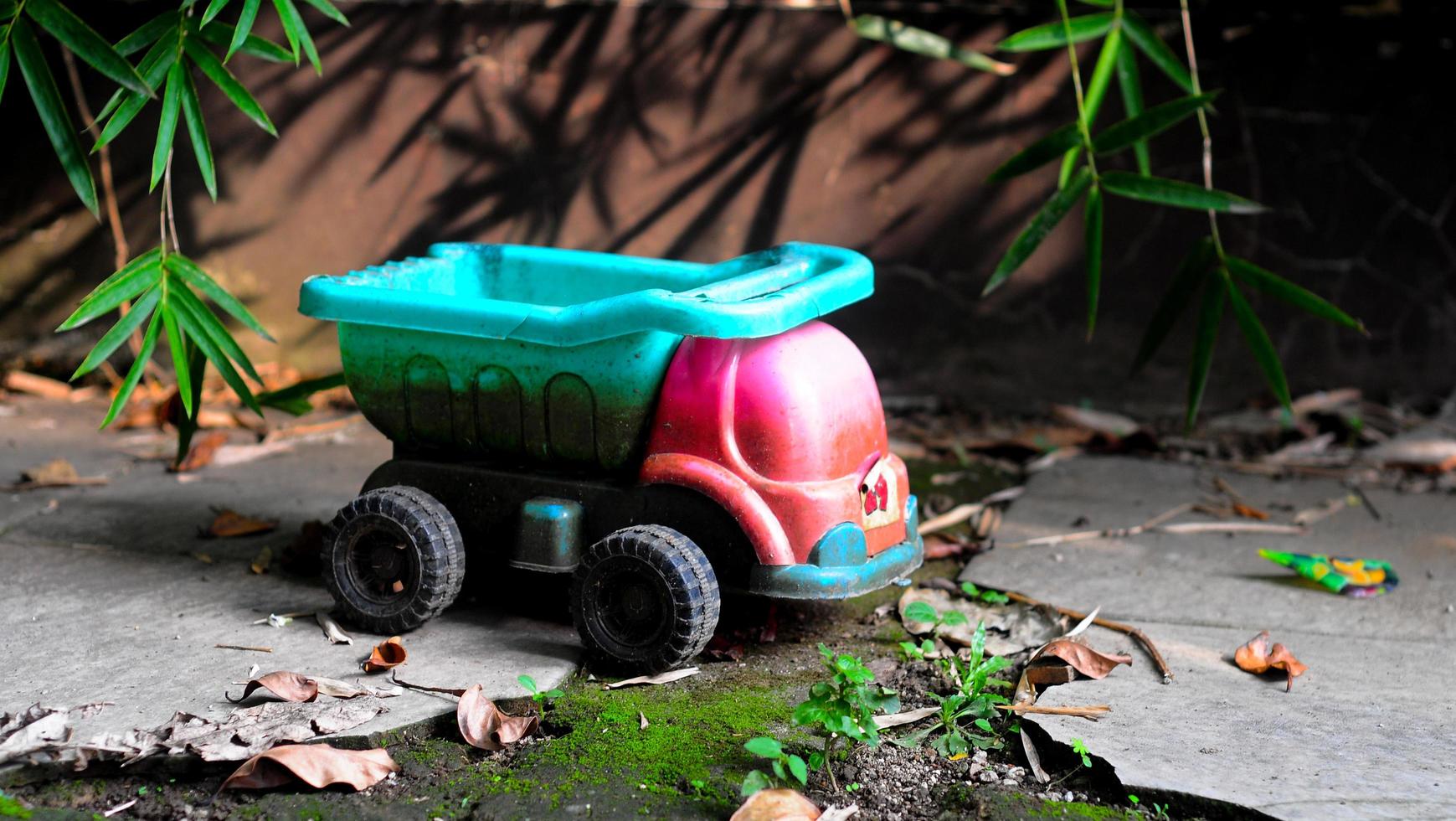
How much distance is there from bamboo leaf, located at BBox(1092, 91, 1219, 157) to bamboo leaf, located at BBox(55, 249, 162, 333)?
173 cm

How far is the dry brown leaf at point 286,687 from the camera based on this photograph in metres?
1.93

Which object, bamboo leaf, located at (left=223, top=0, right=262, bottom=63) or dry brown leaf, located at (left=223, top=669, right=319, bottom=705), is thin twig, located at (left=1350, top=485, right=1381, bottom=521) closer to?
dry brown leaf, located at (left=223, top=669, right=319, bottom=705)

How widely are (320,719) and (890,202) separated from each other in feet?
8.14

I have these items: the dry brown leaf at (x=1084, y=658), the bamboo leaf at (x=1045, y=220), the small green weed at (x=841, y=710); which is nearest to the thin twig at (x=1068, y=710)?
the dry brown leaf at (x=1084, y=658)

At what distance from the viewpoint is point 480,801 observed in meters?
1.72

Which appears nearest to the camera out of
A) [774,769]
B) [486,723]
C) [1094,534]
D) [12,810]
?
[12,810]

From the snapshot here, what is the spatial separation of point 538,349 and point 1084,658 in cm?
104

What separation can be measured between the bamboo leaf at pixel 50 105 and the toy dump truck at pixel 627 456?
0.40 m

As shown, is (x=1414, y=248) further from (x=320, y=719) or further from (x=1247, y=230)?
(x=320, y=719)

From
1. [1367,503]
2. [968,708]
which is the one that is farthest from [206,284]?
[1367,503]

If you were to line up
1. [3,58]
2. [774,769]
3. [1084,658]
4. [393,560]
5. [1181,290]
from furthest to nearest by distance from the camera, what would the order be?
[1181,290] < [393,560] < [1084,658] < [3,58] < [774,769]

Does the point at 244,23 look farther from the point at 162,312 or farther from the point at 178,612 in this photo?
the point at 178,612

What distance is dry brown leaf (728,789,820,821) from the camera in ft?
5.45

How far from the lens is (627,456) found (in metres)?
2.20
